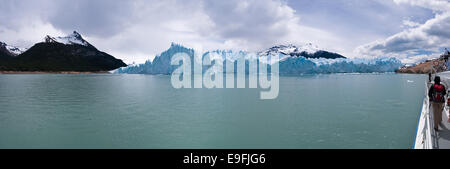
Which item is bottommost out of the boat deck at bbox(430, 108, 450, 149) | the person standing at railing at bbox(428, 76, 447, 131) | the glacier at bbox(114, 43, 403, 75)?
the boat deck at bbox(430, 108, 450, 149)

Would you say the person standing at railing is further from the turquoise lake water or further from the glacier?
the glacier

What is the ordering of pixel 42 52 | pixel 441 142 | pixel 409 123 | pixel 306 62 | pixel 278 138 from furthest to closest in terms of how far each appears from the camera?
pixel 42 52 → pixel 306 62 → pixel 409 123 → pixel 278 138 → pixel 441 142

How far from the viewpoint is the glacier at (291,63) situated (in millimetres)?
83725

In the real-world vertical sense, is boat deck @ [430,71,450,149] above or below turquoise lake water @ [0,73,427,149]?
above

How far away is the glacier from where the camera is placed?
83.7 m

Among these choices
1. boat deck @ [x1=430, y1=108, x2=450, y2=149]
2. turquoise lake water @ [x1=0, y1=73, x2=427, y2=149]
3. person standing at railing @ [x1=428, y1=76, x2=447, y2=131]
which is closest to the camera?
boat deck @ [x1=430, y1=108, x2=450, y2=149]

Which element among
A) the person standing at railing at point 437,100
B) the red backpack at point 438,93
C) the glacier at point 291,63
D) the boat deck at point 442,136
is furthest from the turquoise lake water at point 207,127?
the glacier at point 291,63

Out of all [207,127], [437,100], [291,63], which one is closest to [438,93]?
[437,100]

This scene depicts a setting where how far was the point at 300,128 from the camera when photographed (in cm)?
1102

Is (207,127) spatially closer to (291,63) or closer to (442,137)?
(442,137)

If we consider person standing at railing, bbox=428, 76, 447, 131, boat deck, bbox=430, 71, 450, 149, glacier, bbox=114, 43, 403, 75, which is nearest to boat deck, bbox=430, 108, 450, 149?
boat deck, bbox=430, 71, 450, 149
